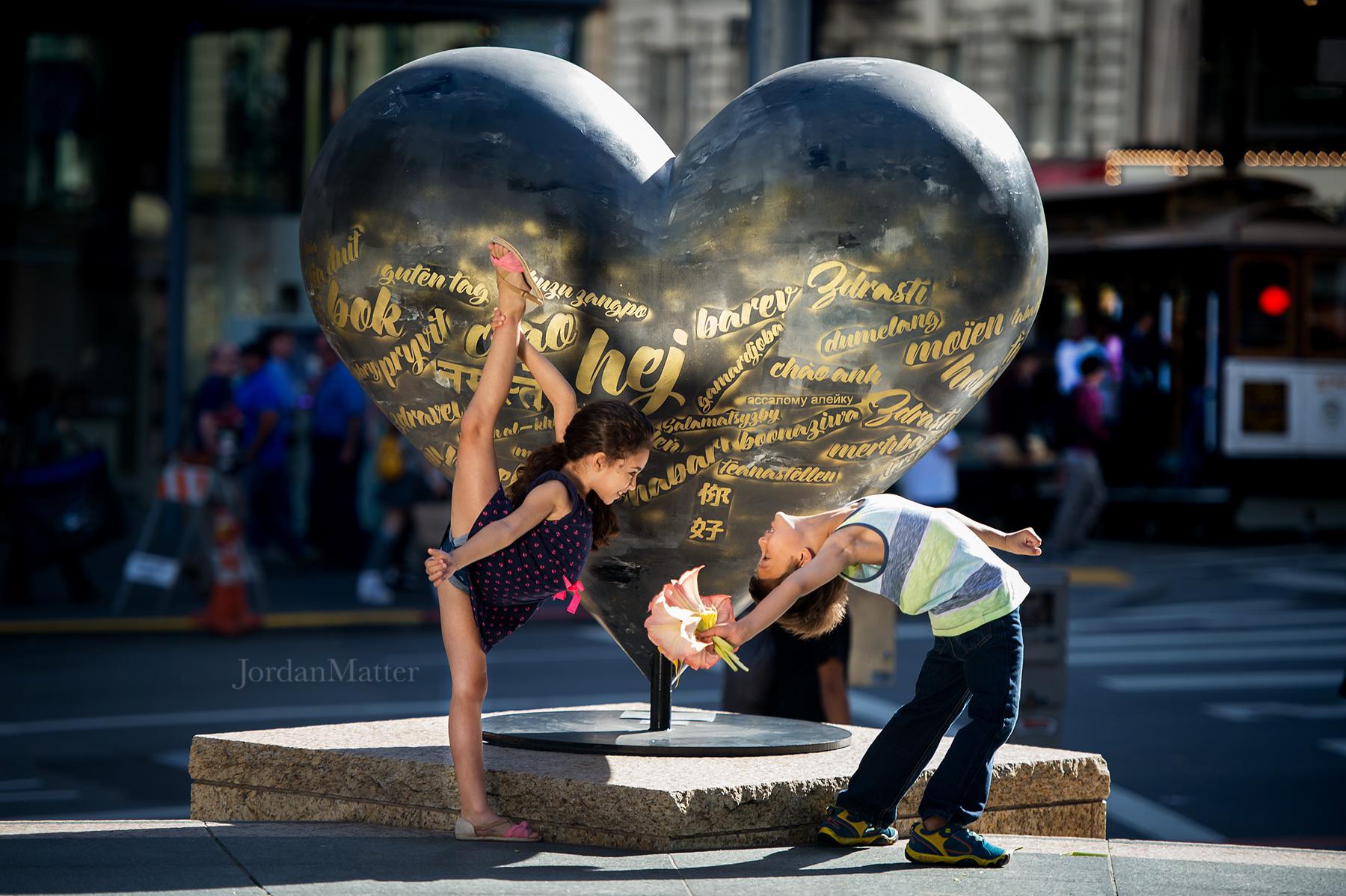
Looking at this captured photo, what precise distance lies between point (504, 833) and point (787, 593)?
1099mm

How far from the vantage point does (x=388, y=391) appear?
18.0 feet

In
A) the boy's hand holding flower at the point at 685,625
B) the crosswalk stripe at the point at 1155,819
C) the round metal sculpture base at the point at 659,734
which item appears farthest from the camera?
the crosswalk stripe at the point at 1155,819

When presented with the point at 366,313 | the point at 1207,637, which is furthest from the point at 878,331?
the point at 1207,637

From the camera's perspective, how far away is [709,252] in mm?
5164

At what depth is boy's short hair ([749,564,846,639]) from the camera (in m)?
5.03

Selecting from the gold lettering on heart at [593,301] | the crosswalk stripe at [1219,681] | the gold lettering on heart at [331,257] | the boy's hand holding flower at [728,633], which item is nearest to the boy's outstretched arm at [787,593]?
the boy's hand holding flower at [728,633]

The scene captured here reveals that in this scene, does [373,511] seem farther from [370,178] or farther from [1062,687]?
[370,178]

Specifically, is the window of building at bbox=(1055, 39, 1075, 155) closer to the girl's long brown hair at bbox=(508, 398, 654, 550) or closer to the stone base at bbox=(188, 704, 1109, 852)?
the stone base at bbox=(188, 704, 1109, 852)

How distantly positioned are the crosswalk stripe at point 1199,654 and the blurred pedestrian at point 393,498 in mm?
5156

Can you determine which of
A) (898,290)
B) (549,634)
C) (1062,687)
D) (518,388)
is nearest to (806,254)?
(898,290)

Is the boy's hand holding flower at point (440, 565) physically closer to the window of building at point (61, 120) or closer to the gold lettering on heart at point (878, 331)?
the gold lettering on heart at point (878, 331)

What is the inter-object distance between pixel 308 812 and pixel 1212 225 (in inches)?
665

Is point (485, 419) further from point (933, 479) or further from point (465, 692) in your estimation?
point (933, 479)

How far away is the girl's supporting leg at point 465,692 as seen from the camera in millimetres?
4859
